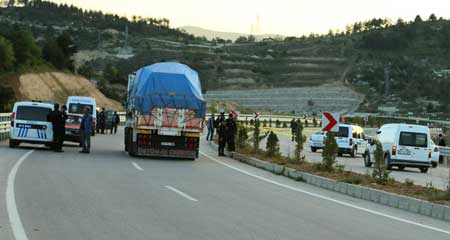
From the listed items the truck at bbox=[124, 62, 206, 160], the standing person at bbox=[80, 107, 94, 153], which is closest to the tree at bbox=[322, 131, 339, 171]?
the truck at bbox=[124, 62, 206, 160]

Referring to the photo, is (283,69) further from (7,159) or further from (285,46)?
(7,159)

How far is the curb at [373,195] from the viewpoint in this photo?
15.0m

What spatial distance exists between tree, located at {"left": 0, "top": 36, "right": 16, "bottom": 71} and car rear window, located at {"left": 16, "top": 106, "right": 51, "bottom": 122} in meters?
48.9

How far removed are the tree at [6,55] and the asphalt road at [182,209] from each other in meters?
56.8

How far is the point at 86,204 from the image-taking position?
13.8 meters

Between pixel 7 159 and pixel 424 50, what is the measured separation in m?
146

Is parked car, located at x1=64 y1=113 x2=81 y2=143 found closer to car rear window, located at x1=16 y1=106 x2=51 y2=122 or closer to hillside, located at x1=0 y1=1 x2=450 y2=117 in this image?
car rear window, located at x1=16 y1=106 x2=51 y2=122

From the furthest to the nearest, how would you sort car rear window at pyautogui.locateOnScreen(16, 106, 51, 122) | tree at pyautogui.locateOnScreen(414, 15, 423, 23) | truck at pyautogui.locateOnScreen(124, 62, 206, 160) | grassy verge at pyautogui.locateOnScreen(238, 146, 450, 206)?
tree at pyautogui.locateOnScreen(414, 15, 423, 23), car rear window at pyautogui.locateOnScreen(16, 106, 51, 122), truck at pyautogui.locateOnScreen(124, 62, 206, 160), grassy verge at pyautogui.locateOnScreen(238, 146, 450, 206)

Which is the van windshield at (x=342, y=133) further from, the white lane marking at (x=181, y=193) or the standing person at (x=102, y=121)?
the white lane marking at (x=181, y=193)

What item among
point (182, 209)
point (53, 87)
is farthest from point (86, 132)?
point (53, 87)

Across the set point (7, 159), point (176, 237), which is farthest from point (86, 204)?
point (7, 159)

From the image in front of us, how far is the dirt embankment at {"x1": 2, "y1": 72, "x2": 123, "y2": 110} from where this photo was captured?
79.7m

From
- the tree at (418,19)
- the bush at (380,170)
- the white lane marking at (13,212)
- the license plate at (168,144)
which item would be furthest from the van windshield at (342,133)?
the tree at (418,19)

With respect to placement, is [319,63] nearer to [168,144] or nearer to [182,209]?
[168,144]
